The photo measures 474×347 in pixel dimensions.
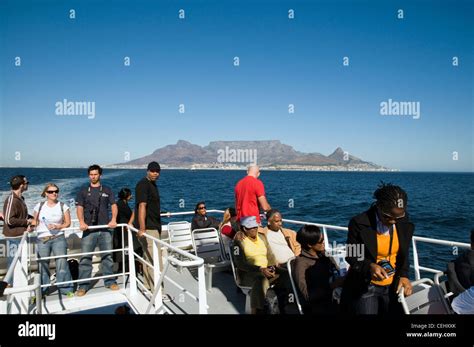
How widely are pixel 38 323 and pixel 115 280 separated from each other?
11.5ft

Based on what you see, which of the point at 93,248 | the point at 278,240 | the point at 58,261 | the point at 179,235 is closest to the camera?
the point at 278,240

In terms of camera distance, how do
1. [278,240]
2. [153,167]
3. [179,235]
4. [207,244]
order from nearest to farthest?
[278,240] < [153,167] < [207,244] < [179,235]

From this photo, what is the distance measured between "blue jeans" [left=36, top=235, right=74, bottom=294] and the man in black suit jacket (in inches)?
164

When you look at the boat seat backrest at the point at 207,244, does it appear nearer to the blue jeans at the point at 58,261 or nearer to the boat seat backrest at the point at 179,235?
the boat seat backrest at the point at 179,235

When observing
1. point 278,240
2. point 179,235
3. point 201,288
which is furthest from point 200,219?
point 201,288

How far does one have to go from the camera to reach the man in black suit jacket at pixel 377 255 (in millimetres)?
2621

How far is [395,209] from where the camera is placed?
253 cm

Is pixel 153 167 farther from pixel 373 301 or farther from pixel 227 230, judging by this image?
pixel 373 301

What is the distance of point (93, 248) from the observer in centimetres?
525

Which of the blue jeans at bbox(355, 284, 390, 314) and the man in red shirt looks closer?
the blue jeans at bbox(355, 284, 390, 314)

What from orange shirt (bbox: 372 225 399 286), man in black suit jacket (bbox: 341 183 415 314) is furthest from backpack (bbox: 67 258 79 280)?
orange shirt (bbox: 372 225 399 286)

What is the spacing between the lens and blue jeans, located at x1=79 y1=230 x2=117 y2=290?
5.19 m

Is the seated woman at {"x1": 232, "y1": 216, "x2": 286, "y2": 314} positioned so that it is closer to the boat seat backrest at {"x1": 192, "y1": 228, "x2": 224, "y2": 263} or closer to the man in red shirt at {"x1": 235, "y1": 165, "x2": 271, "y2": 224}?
the man in red shirt at {"x1": 235, "y1": 165, "x2": 271, "y2": 224}

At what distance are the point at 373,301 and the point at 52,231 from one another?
4418 millimetres
